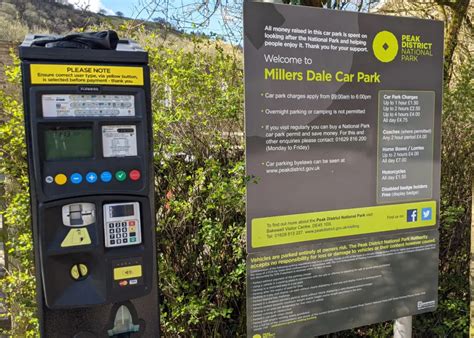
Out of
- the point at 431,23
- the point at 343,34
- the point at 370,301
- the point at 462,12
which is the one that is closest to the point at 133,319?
the point at 370,301

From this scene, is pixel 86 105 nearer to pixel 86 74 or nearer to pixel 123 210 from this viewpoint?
pixel 86 74

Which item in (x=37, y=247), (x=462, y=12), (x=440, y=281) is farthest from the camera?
(x=462, y=12)

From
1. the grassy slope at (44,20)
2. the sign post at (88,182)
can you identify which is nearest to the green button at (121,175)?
the sign post at (88,182)

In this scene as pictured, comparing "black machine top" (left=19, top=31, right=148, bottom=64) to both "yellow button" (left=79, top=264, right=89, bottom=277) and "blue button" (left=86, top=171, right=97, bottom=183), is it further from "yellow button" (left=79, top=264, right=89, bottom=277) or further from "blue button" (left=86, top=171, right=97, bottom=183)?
"yellow button" (left=79, top=264, right=89, bottom=277)

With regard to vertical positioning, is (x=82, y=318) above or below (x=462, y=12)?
below

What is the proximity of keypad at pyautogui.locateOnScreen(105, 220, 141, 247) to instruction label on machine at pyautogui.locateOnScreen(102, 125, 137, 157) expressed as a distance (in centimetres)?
29

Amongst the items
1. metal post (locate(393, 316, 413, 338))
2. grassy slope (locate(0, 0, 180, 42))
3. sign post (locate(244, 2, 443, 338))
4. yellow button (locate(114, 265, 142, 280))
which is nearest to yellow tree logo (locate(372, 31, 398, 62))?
sign post (locate(244, 2, 443, 338))

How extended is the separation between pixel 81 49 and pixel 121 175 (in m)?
0.53

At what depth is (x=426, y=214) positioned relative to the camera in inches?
113

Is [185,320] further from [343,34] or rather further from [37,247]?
[343,34]

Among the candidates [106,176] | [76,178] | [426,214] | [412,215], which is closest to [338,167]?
[412,215]

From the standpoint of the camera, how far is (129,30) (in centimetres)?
317

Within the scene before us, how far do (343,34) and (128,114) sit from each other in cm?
134

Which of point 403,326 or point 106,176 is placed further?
point 403,326
